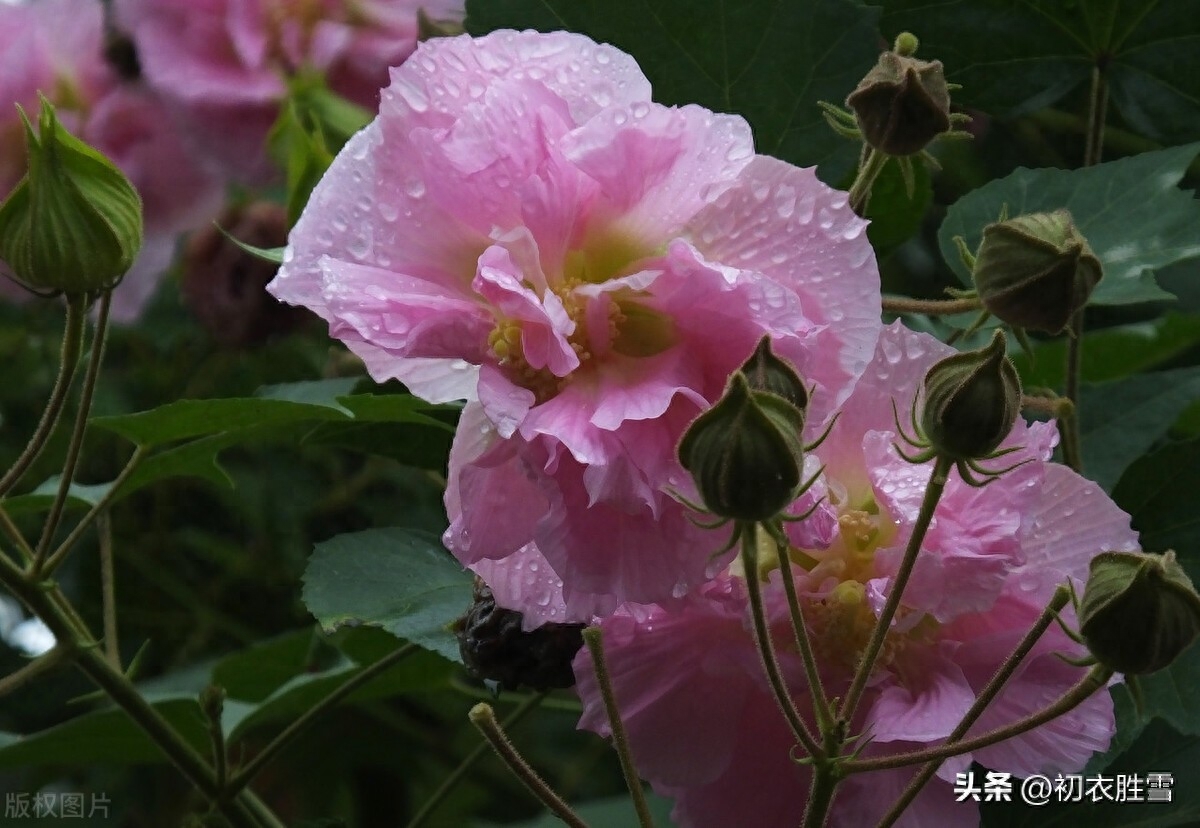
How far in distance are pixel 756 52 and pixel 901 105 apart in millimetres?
194

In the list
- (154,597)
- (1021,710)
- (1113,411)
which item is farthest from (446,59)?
(154,597)

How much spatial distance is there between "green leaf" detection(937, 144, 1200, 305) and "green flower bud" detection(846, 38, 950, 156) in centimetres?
19

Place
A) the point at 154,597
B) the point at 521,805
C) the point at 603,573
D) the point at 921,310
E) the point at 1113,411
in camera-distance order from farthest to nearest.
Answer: the point at 521,805, the point at 154,597, the point at 1113,411, the point at 921,310, the point at 603,573

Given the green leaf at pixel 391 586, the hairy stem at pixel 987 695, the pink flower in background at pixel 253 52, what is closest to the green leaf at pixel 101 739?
the green leaf at pixel 391 586

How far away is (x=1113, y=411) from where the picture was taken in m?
0.97

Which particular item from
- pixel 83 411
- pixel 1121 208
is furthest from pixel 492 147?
pixel 1121 208

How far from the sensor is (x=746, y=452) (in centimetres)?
49

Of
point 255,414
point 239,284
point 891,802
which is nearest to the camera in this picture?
point 891,802

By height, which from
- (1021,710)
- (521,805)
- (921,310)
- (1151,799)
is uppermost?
(921,310)

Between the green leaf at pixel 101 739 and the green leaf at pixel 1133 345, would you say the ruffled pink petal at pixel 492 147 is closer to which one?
the green leaf at pixel 101 739

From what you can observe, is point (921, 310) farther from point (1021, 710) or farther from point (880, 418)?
point (1021, 710)

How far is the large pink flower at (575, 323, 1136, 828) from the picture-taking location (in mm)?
584

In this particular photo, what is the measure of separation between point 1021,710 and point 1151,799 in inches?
8.3

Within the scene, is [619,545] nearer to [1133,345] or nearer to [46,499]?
[46,499]
